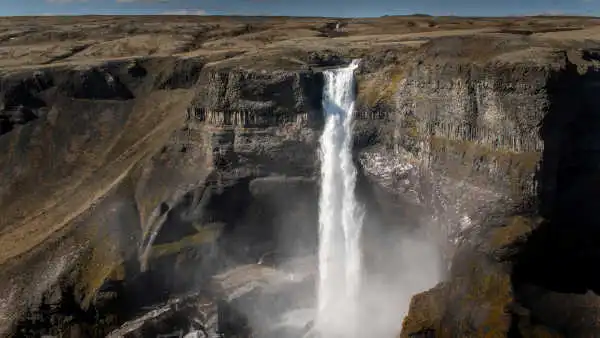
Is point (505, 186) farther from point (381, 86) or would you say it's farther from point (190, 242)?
point (190, 242)

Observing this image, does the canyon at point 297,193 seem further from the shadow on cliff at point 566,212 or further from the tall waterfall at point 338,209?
the tall waterfall at point 338,209

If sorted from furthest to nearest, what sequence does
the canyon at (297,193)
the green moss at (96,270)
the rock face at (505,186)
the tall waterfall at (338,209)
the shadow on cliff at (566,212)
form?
the tall waterfall at (338,209), the green moss at (96,270), the canyon at (297,193), the shadow on cliff at (566,212), the rock face at (505,186)

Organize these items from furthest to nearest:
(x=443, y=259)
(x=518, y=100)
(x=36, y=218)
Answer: (x=36, y=218) → (x=443, y=259) → (x=518, y=100)

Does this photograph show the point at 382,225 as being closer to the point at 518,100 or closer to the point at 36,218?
the point at 518,100

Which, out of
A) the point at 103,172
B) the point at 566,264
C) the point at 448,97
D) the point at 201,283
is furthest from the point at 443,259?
the point at 103,172

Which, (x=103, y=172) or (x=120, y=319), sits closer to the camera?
(x=120, y=319)

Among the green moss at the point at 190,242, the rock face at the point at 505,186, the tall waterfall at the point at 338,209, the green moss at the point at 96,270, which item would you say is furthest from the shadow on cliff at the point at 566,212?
the green moss at the point at 96,270

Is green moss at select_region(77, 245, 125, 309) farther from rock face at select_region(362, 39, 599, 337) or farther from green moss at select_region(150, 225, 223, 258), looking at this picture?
rock face at select_region(362, 39, 599, 337)

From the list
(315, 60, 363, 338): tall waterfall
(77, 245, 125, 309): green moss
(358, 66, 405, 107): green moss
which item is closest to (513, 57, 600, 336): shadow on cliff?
(358, 66, 405, 107): green moss
